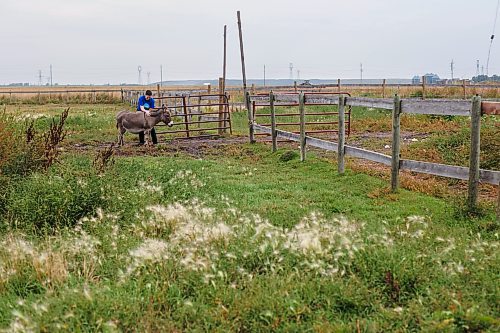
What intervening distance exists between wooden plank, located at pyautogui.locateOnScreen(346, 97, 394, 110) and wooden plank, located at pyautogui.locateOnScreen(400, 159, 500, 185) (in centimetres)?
139

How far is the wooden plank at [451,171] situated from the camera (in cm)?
739

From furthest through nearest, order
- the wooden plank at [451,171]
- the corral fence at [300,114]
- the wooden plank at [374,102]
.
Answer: the corral fence at [300,114], the wooden plank at [374,102], the wooden plank at [451,171]

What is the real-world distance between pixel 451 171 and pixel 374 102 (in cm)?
335

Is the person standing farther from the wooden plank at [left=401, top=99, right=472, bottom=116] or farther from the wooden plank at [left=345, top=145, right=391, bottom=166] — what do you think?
the wooden plank at [left=401, top=99, right=472, bottom=116]

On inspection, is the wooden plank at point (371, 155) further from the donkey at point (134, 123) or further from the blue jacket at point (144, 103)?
the blue jacket at point (144, 103)

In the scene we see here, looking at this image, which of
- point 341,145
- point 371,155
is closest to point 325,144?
point 341,145

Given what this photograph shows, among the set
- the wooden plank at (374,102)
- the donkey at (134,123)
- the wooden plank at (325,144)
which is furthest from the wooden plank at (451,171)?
the donkey at (134,123)

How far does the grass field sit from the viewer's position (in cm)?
442

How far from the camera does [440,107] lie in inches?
334

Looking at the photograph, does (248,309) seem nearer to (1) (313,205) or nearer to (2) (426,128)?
(1) (313,205)

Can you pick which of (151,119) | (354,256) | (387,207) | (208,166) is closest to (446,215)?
(387,207)

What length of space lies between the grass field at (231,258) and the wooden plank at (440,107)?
1324 mm

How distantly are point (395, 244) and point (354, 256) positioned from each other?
0.66 m

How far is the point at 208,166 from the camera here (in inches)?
508
